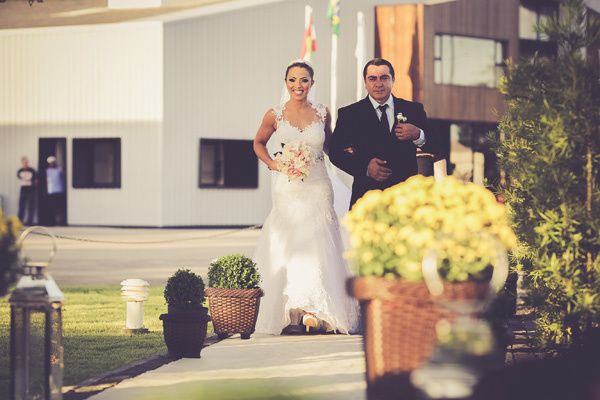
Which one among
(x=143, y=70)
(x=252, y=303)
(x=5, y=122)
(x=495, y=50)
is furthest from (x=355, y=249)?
(x=495, y=50)

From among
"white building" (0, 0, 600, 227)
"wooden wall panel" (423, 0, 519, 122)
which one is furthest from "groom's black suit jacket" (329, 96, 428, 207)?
"wooden wall panel" (423, 0, 519, 122)

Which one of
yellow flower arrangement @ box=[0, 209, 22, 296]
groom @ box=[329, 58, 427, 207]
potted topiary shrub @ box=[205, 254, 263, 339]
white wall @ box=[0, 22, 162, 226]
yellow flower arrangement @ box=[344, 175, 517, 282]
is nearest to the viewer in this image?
yellow flower arrangement @ box=[344, 175, 517, 282]

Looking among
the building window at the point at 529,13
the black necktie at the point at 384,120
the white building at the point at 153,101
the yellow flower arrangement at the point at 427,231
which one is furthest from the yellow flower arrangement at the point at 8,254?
the building window at the point at 529,13

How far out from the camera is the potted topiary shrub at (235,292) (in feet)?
32.0

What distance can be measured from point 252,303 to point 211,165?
26434mm

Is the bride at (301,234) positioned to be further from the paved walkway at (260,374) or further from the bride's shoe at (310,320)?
the paved walkway at (260,374)

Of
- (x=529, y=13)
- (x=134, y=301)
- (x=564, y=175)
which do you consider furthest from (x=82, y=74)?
(x=564, y=175)

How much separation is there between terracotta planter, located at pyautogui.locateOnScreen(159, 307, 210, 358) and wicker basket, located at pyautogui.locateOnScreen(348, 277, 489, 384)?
3.69 meters

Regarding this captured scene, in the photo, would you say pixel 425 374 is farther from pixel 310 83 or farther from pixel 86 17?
pixel 86 17

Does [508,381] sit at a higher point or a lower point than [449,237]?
lower

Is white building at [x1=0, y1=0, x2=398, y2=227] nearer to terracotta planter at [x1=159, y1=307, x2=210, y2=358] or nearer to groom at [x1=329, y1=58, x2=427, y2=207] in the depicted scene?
groom at [x1=329, y1=58, x2=427, y2=207]

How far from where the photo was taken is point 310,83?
35.2ft

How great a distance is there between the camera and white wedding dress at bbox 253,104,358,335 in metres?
10.5

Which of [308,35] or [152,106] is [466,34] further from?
[152,106]
